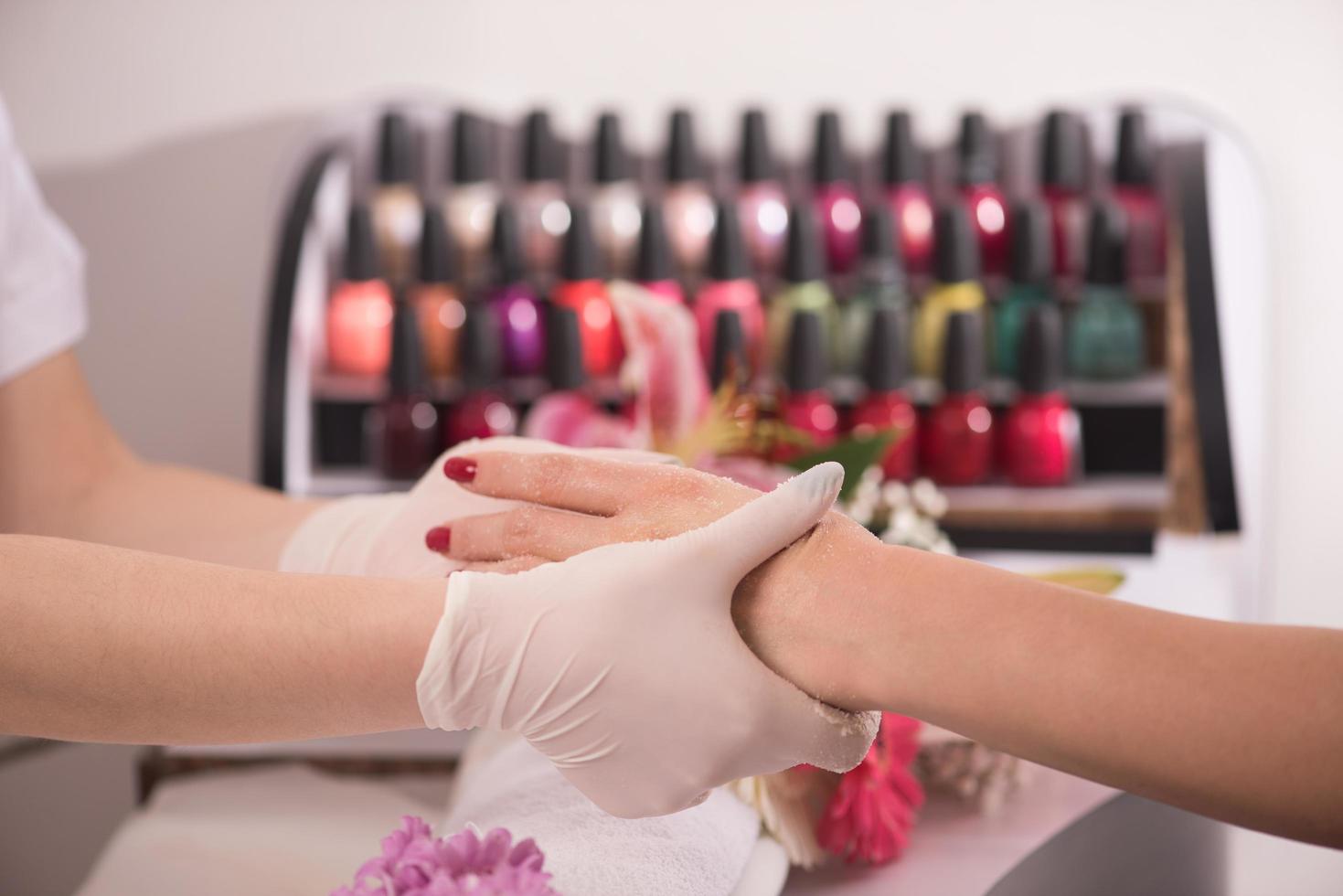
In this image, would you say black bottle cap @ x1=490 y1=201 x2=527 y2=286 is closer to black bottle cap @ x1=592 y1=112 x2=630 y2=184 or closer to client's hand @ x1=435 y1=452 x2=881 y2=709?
black bottle cap @ x1=592 y1=112 x2=630 y2=184

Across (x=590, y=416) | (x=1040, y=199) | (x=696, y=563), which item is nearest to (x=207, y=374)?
(x=590, y=416)

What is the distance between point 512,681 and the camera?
510 mm

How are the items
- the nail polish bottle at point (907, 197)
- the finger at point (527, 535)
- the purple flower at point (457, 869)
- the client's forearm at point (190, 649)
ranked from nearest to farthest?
1. the purple flower at point (457, 869)
2. the client's forearm at point (190, 649)
3. the finger at point (527, 535)
4. the nail polish bottle at point (907, 197)

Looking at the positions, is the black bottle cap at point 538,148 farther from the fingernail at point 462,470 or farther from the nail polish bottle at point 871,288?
the fingernail at point 462,470

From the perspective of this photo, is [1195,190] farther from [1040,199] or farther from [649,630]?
[649,630]

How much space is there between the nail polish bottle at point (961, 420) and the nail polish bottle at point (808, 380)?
14 cm

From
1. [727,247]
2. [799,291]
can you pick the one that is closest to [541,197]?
[727,247]

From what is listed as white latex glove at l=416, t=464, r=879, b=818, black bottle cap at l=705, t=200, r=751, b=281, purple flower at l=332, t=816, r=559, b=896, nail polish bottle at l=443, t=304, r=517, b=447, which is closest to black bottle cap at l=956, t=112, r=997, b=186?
black bottle cap at l=705, t=200, r=751, b=281

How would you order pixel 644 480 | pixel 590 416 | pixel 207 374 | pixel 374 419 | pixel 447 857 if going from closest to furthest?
pixel 447 857 → pixel 644 480 → pixel 590 416 → pixel 374 419 → pixel 207 374

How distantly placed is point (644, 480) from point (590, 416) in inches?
27.9

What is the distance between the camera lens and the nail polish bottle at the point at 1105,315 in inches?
53.3

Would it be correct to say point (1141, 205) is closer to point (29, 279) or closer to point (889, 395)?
point (889, 395)

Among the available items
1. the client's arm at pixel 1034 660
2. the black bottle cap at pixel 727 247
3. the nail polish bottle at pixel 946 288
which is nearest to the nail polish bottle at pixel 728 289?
the black bottle cap at pixel 727 247

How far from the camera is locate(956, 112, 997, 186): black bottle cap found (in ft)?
4.66
